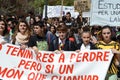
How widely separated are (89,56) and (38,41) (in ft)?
3.35

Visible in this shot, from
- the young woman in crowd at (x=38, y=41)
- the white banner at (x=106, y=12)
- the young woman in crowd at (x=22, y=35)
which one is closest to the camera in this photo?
the young woman in crowd at (x=38, y=41)

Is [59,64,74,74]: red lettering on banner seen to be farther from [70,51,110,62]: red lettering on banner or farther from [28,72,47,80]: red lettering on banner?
[28,72,47,80]: red lettering on banner

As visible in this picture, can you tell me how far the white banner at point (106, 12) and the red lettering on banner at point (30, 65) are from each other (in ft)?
11.1

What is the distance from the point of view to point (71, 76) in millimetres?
9266

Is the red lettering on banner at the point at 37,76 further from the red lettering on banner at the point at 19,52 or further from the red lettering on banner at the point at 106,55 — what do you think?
the red lettering on banner at the point at 106,55

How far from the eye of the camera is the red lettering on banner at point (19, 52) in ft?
30.6

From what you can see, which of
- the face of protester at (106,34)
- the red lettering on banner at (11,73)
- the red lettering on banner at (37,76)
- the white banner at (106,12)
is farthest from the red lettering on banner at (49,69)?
the white banner at (106,12)

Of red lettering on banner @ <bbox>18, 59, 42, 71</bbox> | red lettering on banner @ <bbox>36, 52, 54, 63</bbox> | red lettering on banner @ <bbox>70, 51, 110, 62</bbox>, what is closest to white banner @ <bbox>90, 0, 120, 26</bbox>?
red lettering on banner @ <bbox>70, 51, 110, 62</bbox>

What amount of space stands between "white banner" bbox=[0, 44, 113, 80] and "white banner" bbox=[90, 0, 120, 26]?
302 cm

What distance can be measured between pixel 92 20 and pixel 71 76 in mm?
3644

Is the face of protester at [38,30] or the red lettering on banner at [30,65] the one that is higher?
the face of protester at [38,30]

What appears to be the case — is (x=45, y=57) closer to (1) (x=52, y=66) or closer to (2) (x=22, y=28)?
(1) (x=52, y=66)

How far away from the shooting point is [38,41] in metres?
9.62

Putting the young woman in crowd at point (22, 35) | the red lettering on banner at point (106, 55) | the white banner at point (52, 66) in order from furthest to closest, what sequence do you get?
the young woman in crowd at point (22, 35), the white banner at point (52, 66), the red lettering on banner at point (106, 55)
